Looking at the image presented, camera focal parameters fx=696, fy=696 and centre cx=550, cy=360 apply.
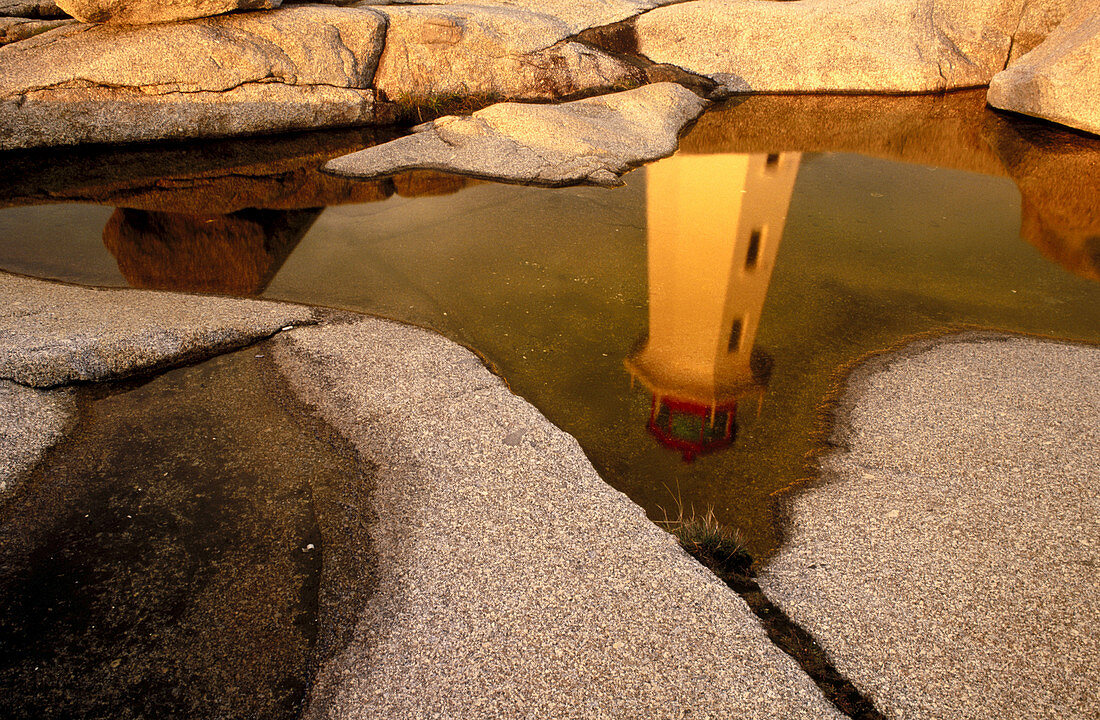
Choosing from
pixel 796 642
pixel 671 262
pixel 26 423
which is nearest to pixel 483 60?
pixel 671 262

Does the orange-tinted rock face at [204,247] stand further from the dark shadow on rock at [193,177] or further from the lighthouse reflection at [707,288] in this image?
the lighthouse reflection at [707,288]

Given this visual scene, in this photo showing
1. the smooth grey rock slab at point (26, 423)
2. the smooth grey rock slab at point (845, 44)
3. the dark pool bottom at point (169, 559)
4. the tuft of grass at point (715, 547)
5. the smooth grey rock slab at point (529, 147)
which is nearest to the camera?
the dark pool bottom at point (169, 559)

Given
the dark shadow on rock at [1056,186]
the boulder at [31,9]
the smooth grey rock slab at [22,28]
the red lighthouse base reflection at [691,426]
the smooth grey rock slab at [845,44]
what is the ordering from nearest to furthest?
1. the red lighthouse base reflection at [691,426]
2. the dark shadow on rock at [1056,186]
3. the smooth grey rock slab at [22,28]
4. the boulder at [31,9]
5. the smooth grey rock slab at [845,44]

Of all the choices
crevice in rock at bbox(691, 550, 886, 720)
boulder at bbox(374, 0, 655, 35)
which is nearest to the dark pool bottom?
crevice in rock at bbox(691, 550, 886, 720)

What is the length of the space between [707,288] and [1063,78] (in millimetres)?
5841

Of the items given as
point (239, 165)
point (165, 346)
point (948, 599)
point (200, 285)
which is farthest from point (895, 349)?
point (239, 165)

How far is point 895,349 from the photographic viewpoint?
361 cm

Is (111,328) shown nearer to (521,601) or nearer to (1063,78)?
(521,601)

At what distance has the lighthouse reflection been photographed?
3.22m

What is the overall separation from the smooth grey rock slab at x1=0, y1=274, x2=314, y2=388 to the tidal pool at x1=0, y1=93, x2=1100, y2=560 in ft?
1.17

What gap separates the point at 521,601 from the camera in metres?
2.12

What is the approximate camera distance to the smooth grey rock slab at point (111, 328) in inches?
127

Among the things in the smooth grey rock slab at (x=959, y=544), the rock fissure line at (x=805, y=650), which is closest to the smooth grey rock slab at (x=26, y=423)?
the rock fissure line at (x=805, y=650)

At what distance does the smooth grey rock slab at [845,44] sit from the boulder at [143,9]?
5.09 meters
